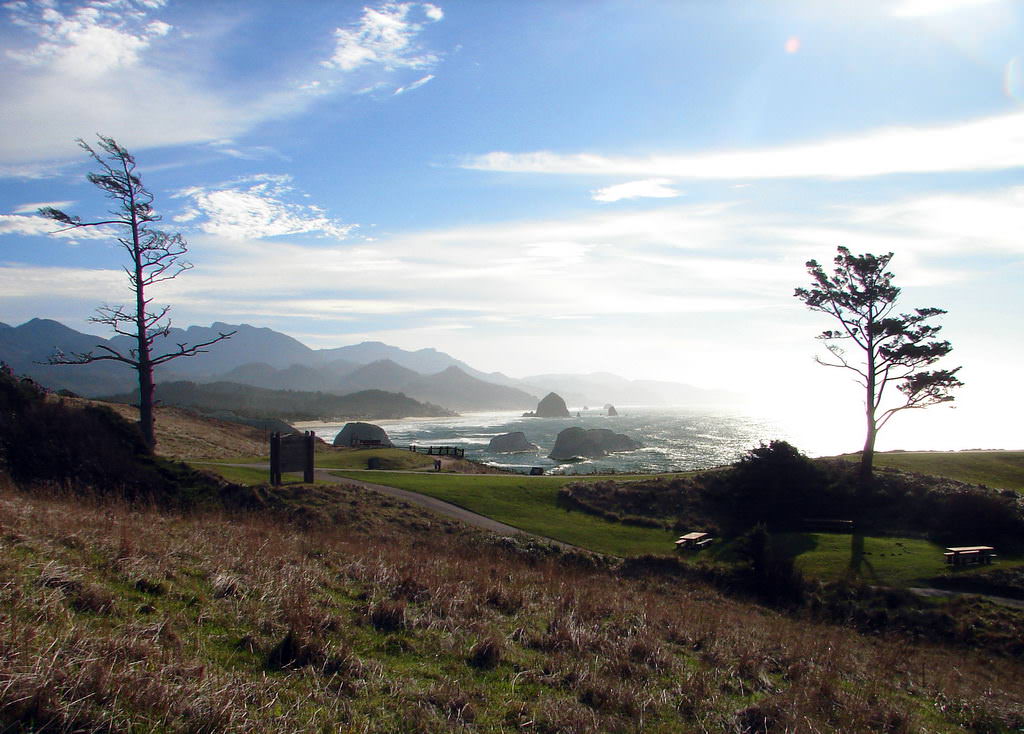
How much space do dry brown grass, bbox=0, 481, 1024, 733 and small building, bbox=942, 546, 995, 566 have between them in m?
7.62

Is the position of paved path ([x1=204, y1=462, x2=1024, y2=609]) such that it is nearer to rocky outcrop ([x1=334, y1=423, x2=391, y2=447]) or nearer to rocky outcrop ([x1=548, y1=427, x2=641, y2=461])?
rocky outcrop ([x1=334, y1=423, x2=391, y2=447])

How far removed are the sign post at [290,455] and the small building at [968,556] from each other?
21499 millimetres

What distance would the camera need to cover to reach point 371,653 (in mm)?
6586

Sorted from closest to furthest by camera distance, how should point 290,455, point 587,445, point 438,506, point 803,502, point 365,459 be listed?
1. point 438,506
2. point 290,455
3. point 803,502
4. point 365,459
5. point 587,445

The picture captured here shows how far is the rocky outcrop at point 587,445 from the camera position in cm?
8631

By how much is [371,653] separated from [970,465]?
35.5 m

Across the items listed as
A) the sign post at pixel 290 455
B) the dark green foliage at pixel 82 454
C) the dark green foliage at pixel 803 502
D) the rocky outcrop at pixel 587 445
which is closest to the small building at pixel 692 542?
the dark green foliage at pixel 803 502

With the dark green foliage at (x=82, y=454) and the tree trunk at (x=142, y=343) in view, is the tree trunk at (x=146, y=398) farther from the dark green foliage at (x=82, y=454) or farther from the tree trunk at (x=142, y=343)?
the dark green foliage at (x=82, y=454)

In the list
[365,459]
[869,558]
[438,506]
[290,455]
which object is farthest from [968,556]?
[365,459]

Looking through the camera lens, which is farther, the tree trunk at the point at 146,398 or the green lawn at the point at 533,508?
the tree trunk at the point at 146,398

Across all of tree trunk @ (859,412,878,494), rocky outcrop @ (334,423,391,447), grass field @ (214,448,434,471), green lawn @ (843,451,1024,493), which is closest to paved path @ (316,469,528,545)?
grass field @ (214,448,434,471)

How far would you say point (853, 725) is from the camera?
6.22 meters

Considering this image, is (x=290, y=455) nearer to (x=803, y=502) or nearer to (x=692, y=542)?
(x=692, y=542)

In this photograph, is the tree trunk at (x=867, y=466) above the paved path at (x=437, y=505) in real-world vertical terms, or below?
above
